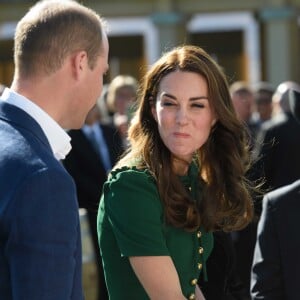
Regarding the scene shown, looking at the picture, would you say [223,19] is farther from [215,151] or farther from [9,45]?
A: [215,151]

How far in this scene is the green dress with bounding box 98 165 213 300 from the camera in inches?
100

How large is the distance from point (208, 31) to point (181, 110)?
19938 mm

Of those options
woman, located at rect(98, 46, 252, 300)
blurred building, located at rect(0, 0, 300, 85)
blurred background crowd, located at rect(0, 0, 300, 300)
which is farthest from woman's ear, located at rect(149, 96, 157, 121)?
blurred building, located at rect(0, 0, 300, 85)

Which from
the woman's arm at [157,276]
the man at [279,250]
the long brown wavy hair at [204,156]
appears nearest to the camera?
the woman's arm at [157,276]

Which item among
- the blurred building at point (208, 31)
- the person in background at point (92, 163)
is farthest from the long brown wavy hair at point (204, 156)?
the blurred building at point (208, 31)

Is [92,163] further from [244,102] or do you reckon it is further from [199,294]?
[199,294]

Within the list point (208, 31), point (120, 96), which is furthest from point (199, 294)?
point (208, 31)

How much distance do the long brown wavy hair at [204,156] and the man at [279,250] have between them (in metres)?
0.14

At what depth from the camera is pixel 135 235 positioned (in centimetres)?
254

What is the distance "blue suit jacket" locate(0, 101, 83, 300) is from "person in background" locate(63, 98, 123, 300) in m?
4.58

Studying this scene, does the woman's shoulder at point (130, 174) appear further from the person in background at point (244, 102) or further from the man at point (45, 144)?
the person in background at point (244, 102)

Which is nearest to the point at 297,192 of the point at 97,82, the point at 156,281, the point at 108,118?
the point at 156,281

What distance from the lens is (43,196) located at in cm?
179

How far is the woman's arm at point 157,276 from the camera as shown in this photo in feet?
8.26
